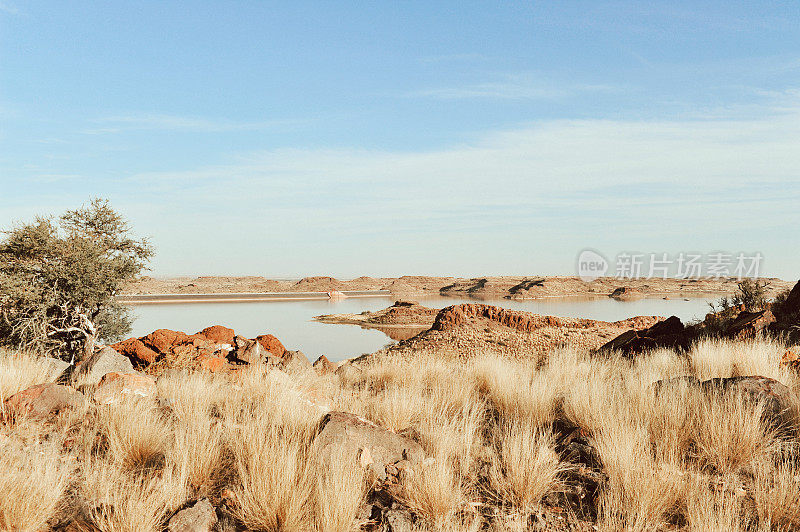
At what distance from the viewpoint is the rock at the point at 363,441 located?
507 centimetres

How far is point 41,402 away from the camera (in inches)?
256

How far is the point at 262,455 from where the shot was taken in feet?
15.9

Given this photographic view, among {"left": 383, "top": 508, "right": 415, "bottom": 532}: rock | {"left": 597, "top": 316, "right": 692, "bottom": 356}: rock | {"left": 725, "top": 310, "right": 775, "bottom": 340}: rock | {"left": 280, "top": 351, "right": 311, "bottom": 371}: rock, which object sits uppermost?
{"left": 725, "top": 310, "right": 775, "bottom": 340}: rock

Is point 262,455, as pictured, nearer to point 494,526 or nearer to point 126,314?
point 494,526

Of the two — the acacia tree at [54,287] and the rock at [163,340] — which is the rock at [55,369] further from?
the acacia tree at [54,287]

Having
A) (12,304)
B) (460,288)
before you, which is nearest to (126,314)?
(12,304)

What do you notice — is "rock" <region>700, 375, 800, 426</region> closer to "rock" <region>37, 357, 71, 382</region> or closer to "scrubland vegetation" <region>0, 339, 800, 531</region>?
"scrubland vegetation" <region>0, 339, 800, 531</region>

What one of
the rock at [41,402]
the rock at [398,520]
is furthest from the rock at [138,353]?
the rock at [398,520]

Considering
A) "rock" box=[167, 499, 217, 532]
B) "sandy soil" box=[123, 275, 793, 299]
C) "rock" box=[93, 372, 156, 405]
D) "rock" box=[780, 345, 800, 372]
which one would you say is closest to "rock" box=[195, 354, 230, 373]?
"rock" box=[93, 372, 156, 405]

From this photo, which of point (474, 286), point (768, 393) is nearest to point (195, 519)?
point (768, 393)

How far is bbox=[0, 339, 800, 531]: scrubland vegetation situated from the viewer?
4.16m

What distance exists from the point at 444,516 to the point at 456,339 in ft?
62.9

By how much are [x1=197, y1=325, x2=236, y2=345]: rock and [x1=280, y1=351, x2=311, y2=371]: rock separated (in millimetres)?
1814

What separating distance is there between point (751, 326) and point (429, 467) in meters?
11.8
